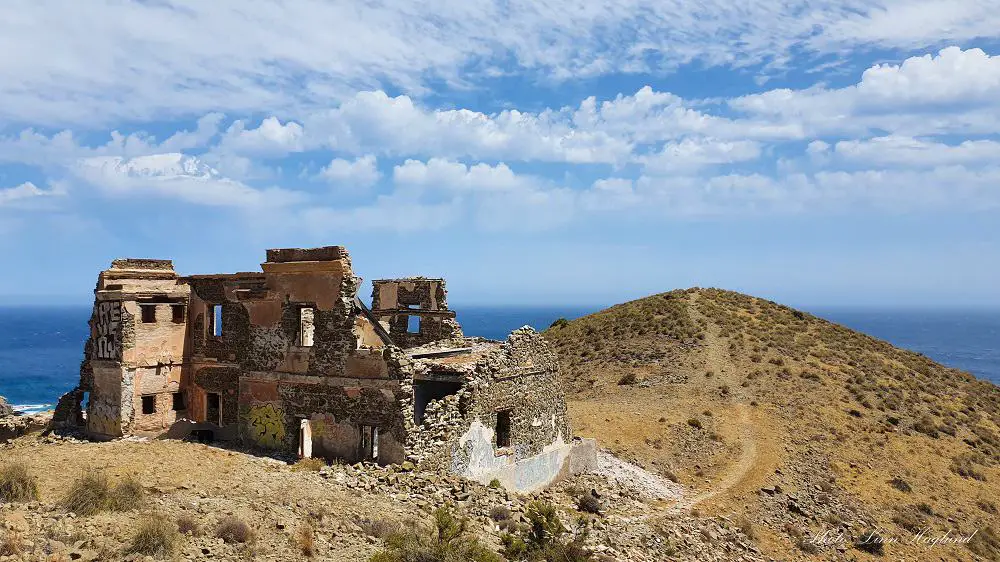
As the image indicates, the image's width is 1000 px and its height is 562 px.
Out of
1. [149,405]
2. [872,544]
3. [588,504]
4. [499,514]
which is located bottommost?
[872,544]

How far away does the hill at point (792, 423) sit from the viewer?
2677 cm

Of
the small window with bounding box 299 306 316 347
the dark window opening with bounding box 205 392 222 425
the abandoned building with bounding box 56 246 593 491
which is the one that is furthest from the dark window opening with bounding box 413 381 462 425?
the dark window opening with bounding box 205 392 222 425

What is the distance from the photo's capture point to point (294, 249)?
906 inches

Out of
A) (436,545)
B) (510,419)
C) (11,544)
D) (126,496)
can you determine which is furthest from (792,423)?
(11,544)

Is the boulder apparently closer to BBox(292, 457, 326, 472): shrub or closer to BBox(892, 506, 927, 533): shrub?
BBox(292, 457, 326, 472): shrub

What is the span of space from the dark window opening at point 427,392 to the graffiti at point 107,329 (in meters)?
9.32

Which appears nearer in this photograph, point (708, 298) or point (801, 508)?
point (801, 508)

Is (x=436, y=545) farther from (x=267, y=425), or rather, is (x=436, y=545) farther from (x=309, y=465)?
(x=267, y=425)

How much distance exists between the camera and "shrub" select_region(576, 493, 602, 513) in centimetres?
2203

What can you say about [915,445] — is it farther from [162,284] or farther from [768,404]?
[162,284]

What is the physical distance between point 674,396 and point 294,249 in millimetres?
22851

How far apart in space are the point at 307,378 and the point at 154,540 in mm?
9561

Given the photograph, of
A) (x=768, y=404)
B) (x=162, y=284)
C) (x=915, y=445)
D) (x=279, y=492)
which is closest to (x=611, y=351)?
(x=768, y=404)

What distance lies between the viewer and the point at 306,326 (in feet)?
76.8
